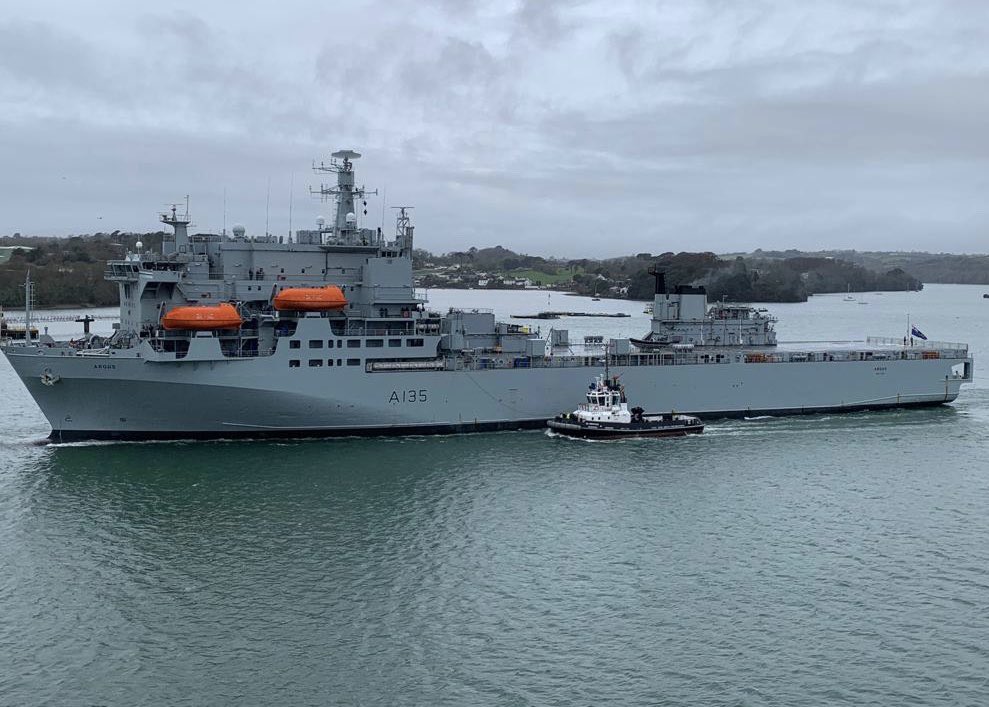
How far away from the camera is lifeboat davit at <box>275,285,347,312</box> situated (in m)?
30.1

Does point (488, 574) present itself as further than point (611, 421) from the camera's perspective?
No

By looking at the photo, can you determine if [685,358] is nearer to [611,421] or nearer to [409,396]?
[611,421]

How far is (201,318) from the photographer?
28.7 meters

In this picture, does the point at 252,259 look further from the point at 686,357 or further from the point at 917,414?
the point at 917,414

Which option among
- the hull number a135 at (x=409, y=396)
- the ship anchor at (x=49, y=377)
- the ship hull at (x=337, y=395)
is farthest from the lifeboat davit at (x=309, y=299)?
the ship anchor at (x=49, y=377)

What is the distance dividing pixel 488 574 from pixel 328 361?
13.4 m

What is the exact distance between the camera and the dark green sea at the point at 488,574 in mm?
14898

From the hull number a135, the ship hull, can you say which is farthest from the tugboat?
the hull number a135

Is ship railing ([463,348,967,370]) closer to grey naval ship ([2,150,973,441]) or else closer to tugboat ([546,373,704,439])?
grey naval ship ([2,150,973,441])

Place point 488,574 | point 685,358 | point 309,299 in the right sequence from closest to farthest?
point 488,574, point 309,299, point 685,358

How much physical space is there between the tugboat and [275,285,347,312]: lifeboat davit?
30.0 feet

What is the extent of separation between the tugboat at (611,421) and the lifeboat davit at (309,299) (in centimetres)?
914

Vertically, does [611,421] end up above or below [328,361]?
below

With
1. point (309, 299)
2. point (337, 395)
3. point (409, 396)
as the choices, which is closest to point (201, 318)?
point (309, 299)
